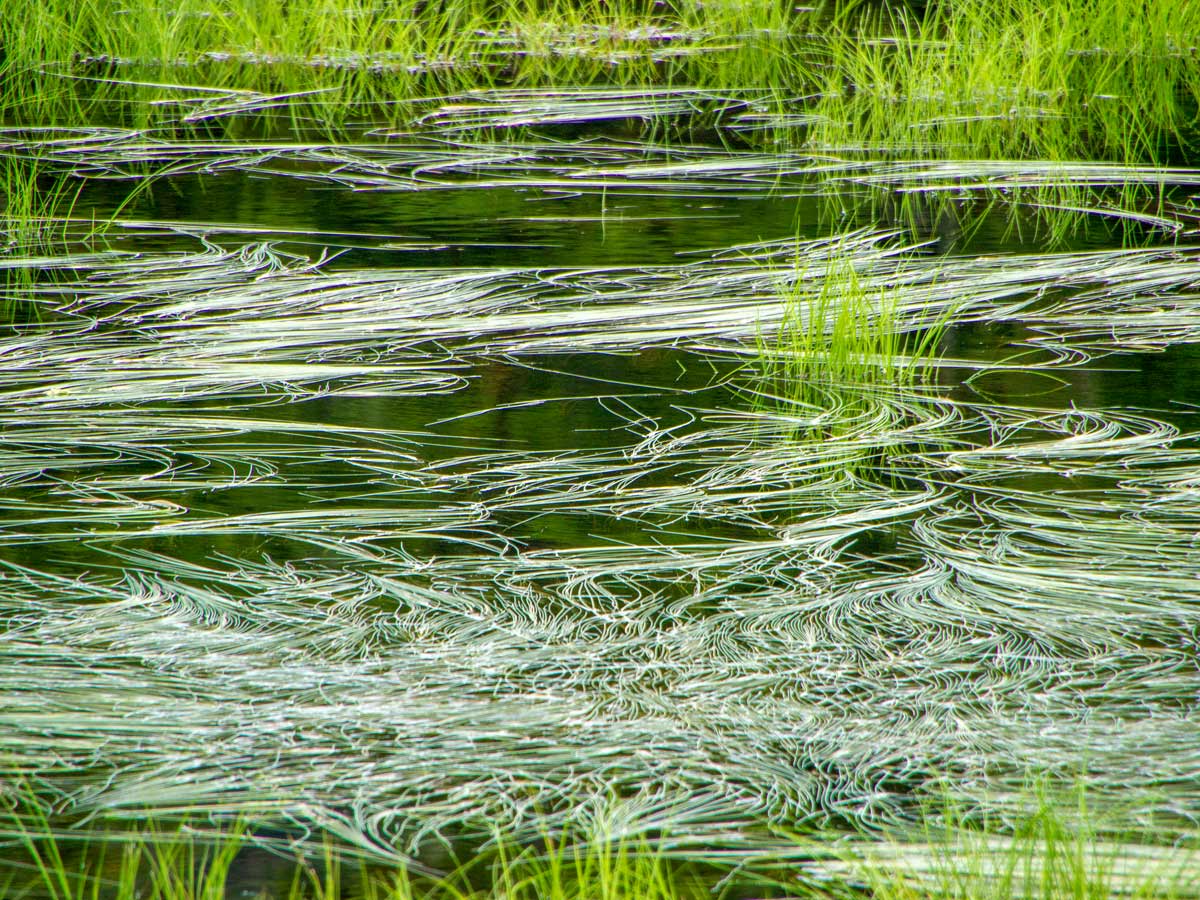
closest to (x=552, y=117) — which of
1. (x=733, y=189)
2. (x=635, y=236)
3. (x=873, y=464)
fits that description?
(x=733, y=189)

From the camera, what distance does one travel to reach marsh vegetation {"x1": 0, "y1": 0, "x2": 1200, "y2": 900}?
1.77 metres

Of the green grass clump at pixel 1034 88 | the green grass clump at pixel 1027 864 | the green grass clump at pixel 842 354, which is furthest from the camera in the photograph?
the green grass clump at pixel 1034 88

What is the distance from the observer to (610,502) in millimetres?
2705

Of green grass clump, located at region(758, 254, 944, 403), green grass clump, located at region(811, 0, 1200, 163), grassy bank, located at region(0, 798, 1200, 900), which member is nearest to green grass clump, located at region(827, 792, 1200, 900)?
grassy bank, located at region(0, 798, 1200, 900)

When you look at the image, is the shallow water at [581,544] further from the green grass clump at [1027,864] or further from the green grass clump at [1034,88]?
the green grass clump at [1034,88]

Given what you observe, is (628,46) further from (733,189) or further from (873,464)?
(873,464)

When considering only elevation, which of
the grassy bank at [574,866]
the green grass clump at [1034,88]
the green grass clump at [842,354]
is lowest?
the grassy bank at [574,866]

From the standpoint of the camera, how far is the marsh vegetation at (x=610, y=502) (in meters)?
1.77

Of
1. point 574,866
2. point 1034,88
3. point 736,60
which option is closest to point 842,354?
point 574,866

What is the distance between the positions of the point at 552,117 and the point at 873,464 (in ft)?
10.9

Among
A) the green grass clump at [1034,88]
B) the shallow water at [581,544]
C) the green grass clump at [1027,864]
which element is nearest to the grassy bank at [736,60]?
the green grass clump at [1034,88]

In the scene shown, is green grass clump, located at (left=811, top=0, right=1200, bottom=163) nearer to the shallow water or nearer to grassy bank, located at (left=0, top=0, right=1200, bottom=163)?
grassy bank, located at (left=0, top=0, right=1200, bottom=163)

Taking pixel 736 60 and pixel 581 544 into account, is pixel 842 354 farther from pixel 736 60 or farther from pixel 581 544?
pixel 736 60

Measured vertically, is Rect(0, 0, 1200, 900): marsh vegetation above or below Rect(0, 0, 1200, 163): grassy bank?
below
